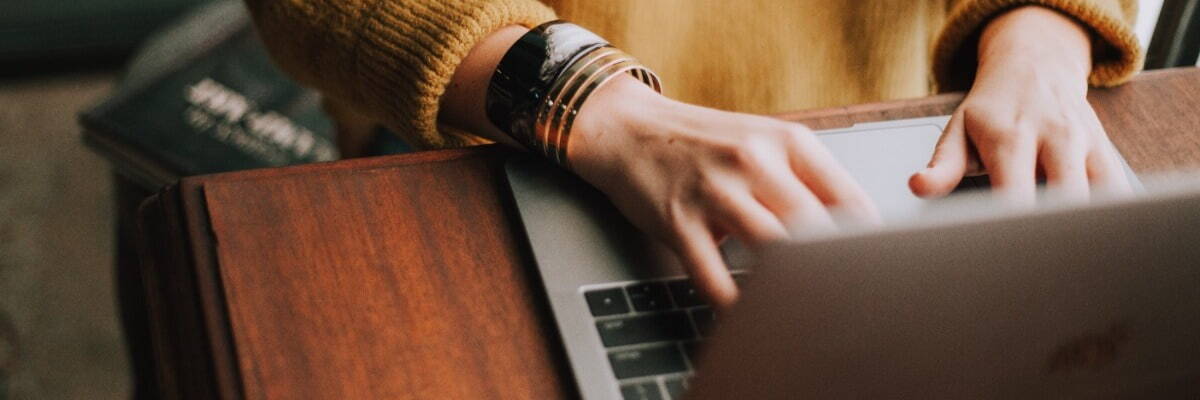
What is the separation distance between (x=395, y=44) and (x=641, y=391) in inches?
11.1

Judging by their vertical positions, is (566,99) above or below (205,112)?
below

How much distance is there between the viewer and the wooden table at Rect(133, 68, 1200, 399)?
444 mm

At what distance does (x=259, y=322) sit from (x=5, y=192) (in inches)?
58.6

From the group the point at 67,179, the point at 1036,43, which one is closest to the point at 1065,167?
the point at 1036,43

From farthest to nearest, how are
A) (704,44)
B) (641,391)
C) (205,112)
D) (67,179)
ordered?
1. (67,179)
2. (205,112)
3. (704,44)
4. (641,391)

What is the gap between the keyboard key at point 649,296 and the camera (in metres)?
0.49

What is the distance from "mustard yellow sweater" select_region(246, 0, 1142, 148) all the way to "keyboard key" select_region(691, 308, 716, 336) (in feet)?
0.72

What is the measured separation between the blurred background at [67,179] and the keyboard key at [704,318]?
944 mm

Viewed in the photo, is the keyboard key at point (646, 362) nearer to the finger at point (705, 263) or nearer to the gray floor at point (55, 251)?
the finger at point (705, 263)

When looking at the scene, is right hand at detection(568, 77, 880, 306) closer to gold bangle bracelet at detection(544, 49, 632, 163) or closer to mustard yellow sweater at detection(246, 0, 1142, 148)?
gold bangle bracelet at detection(544, 49, 632, 163)

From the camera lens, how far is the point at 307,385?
434 mm

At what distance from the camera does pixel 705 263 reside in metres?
0.49

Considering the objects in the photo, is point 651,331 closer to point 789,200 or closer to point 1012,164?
point 789,200

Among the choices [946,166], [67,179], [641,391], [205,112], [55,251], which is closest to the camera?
[641,391]
